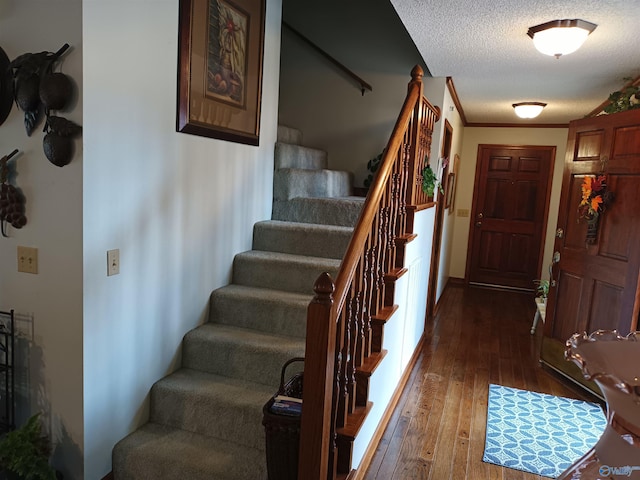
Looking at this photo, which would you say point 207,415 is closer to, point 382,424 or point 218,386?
point 218,386

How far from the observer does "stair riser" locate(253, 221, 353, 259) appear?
306 centimetres

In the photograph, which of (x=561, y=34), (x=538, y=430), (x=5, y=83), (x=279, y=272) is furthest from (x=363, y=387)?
(x=561, y=34)

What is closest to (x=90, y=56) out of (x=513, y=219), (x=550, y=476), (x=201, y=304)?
(x=201, y=304)

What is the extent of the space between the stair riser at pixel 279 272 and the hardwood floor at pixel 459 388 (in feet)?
3.34

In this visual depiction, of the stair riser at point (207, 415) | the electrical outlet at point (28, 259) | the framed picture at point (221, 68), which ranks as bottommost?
the stair riser at point (207, 415)

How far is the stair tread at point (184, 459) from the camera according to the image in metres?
2.00

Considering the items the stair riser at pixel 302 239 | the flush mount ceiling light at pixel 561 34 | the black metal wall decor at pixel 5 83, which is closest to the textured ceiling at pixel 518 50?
the flush mount ceiling light at pixel 561 34

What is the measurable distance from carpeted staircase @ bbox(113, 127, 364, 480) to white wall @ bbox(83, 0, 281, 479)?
114 mm

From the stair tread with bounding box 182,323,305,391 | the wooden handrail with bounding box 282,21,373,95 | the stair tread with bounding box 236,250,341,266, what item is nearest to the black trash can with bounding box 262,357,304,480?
the stair tread with bounding box 182,323,305,391

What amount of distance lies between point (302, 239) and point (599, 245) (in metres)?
2.13

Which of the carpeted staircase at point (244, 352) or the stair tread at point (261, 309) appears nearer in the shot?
the carpeted staircase at point (244, 352)

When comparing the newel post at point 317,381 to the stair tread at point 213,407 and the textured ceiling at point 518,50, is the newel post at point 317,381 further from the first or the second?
the textured ceiling at point 518,50

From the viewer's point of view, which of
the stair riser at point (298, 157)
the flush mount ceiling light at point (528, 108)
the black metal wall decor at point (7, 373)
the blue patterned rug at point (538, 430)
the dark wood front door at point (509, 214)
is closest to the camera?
the black metal wall decor at point (7, 373)

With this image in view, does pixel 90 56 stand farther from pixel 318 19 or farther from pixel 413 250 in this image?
pixel 318 19
